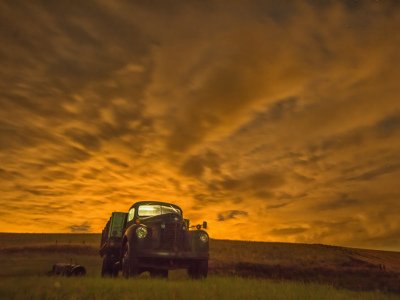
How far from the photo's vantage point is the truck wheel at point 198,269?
549 inches

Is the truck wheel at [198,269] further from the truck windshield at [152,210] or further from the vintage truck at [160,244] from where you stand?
the truck windshield at [152,210]

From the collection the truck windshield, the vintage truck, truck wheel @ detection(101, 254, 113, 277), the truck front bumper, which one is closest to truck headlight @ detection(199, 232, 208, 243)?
the vintage truck

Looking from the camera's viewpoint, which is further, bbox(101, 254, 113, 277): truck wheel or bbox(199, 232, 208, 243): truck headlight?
bbox(101, 254, 113, 277): truck wheel

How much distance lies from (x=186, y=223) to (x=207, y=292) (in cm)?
615

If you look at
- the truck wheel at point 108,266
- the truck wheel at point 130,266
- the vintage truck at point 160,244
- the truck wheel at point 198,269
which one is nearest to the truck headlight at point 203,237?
the vintage truck at point 160,244

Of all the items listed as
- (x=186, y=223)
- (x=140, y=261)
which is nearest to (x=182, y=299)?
(x=140, y=261)

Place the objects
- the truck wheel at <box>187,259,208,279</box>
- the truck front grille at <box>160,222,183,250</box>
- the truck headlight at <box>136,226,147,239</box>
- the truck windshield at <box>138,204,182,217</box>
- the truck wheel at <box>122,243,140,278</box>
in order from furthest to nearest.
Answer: the truck windshield at <box>138,204,182,217</box> → the truck wheel at <box>187,259,208,279</box> → the truck front grille at <box>160,222,183,250</box> → the truck headlight at <box>136,226,147,239</box> → the truck wheel at <box>122,243,140,278</box>

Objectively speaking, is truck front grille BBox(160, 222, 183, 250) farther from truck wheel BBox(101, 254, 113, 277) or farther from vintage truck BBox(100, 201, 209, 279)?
truck wheel BBox(101, 254, 113, 277)

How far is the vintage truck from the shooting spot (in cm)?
1311

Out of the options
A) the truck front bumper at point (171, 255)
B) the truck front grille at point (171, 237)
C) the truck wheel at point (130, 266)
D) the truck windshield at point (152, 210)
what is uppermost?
the truck windshield at point (152, 210)

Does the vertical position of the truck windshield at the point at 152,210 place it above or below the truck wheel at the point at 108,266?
above

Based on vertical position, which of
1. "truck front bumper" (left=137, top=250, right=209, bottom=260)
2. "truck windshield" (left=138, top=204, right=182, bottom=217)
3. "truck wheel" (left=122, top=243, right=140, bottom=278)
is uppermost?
"truck windshield" (left=138, top=204, right=182, bottom=217)

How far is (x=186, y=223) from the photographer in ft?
48.8

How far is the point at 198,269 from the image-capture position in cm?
1405
